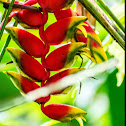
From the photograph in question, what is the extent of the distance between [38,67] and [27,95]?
4 centimetres

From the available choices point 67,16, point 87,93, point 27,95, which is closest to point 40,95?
point 27,95

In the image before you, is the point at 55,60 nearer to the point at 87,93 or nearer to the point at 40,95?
the point at 40,95

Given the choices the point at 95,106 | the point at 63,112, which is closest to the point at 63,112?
the point at 63,112

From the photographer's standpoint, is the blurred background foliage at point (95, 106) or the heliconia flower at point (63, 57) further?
the blurred background foliage at point (95, 106)

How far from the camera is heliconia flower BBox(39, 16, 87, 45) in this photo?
0.45 meters

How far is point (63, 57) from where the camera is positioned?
46 cm

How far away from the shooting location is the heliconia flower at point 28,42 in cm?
45

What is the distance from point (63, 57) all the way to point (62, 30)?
0.04 m

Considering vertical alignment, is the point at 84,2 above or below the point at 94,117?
above

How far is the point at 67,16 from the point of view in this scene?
488 mm

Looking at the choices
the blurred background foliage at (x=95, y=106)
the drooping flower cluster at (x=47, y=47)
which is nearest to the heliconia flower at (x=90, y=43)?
the drooping flower cluster at (x=47, y=47)

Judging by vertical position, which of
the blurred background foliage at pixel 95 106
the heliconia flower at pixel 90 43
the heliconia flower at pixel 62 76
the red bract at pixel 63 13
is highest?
the red bract at pixel 63 13

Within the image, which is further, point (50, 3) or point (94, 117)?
point (94, 117)

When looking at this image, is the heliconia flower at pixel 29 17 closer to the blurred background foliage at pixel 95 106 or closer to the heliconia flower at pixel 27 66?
the heliconia flower at pixel 27 66
